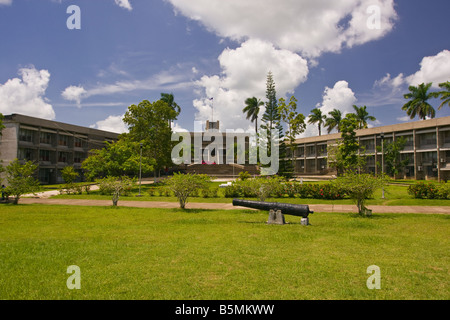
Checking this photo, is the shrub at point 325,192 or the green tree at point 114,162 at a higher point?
the green tree at point 114,162

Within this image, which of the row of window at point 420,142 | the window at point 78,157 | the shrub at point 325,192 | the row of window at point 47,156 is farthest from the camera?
the window at point 78,157

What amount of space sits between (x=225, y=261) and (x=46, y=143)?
136 ft

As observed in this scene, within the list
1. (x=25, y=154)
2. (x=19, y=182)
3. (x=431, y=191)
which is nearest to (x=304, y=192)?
(x=431, y=191)

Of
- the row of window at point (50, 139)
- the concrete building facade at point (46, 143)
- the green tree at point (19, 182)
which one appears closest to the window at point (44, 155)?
the concrete building facade at point (46, 143)

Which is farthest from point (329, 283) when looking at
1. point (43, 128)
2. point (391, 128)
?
point (391, 128)

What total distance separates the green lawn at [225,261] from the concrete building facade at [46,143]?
3033cm

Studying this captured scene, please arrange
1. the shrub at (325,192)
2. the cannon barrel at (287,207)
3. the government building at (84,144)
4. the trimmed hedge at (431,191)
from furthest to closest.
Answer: the government building at (84,144) → the shrub at (325,192) → the trimmed hedge at (431,191) → the cannon barrel at (287,207)

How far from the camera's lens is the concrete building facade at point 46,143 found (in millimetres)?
34000

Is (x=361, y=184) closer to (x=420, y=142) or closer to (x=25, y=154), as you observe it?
(x=420, y=142)

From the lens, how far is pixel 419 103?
44656 mm

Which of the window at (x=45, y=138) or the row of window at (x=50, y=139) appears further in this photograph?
the window at (x=45, y=138)

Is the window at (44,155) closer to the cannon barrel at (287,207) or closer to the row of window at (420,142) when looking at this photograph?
the cannon barrel at (287,207)

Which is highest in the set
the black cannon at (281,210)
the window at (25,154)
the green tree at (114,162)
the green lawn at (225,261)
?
the window at (25,154)
